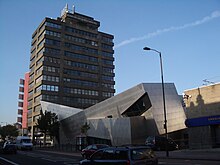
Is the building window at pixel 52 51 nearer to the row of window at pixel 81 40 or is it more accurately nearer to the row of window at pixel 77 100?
the row of window at pixel 81 40

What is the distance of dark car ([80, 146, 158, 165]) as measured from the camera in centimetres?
1024

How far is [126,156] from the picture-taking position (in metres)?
10.3

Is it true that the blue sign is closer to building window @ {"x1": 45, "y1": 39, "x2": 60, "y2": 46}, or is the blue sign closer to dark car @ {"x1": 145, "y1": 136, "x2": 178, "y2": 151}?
dark car @ {"x1": 145, "y1": 136, "x2": 178, "y2": 151}

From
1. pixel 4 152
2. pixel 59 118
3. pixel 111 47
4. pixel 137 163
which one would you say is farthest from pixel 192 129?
pixel 111 47

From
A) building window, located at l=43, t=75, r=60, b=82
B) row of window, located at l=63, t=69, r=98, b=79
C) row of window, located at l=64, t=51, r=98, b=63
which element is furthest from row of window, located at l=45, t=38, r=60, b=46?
building window, located at l=43, t=75, r=60, b=82

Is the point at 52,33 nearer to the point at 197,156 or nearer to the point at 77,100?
the point at 77,100

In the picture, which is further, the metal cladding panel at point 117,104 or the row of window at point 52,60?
the row of window at point 52,60

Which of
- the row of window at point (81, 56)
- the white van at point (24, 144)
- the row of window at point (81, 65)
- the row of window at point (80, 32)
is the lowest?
the white van at point (24, 144)

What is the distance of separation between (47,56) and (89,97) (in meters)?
21.4

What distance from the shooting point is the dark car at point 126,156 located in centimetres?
1024

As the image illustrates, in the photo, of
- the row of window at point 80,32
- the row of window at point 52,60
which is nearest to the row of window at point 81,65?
the row of window at point 52,60

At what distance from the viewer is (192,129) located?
115ft

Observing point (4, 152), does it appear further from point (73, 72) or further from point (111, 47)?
point (111, 47)

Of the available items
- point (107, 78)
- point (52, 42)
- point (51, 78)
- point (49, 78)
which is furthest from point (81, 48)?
point (49, 78)
